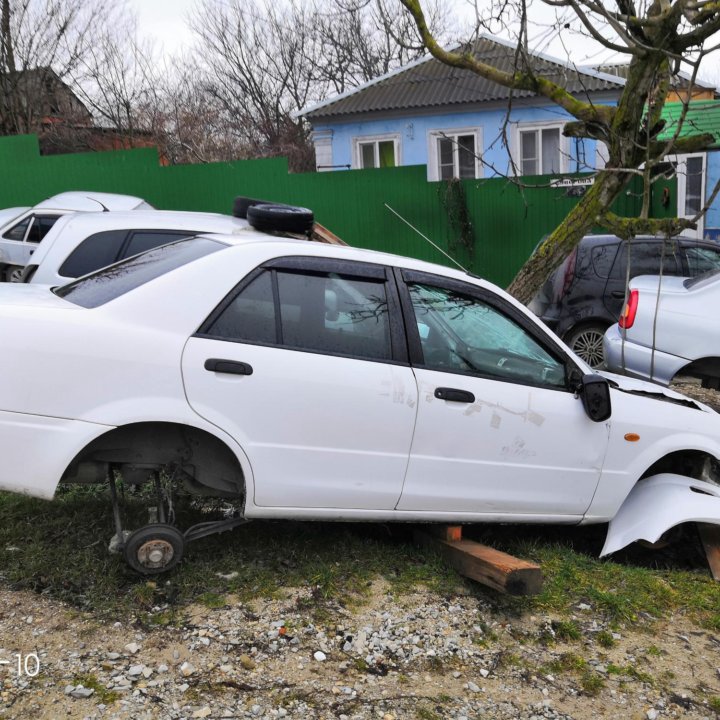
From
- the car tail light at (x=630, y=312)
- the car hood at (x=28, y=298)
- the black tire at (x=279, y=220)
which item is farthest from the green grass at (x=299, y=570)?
the car tail light at (x=630, y=312)

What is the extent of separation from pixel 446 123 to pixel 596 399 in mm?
16951

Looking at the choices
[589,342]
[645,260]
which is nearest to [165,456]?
[589,342]

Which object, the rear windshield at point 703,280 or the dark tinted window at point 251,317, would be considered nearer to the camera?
the dark tinted window at point 251,317

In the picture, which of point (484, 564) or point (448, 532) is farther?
point (448, 532)

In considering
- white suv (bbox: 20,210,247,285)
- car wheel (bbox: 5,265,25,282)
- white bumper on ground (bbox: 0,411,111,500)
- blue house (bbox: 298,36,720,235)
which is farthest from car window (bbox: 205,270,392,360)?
blue house (bbox: 298,36,720,235)

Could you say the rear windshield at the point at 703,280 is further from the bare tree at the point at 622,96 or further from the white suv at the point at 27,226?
the white suv at the point at 27,226

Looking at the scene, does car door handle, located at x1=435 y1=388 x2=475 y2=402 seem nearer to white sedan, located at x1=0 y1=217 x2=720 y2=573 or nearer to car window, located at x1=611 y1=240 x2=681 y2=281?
white sedan, located at x1=0 y1=217 x2=720 y2=573

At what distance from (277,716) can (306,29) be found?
32777 millimetres

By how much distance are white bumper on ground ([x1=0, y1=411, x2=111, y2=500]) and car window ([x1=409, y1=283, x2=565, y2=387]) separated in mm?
1604

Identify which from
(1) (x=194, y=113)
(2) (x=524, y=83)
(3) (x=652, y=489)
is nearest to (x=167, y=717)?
(3) (x=652, y=489)

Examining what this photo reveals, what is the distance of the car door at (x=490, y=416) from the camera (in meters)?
3.97

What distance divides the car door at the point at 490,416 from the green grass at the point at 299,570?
1.17ft

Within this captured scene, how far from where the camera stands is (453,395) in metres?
3.94

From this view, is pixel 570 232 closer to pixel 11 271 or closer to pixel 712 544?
pixel 712 544
